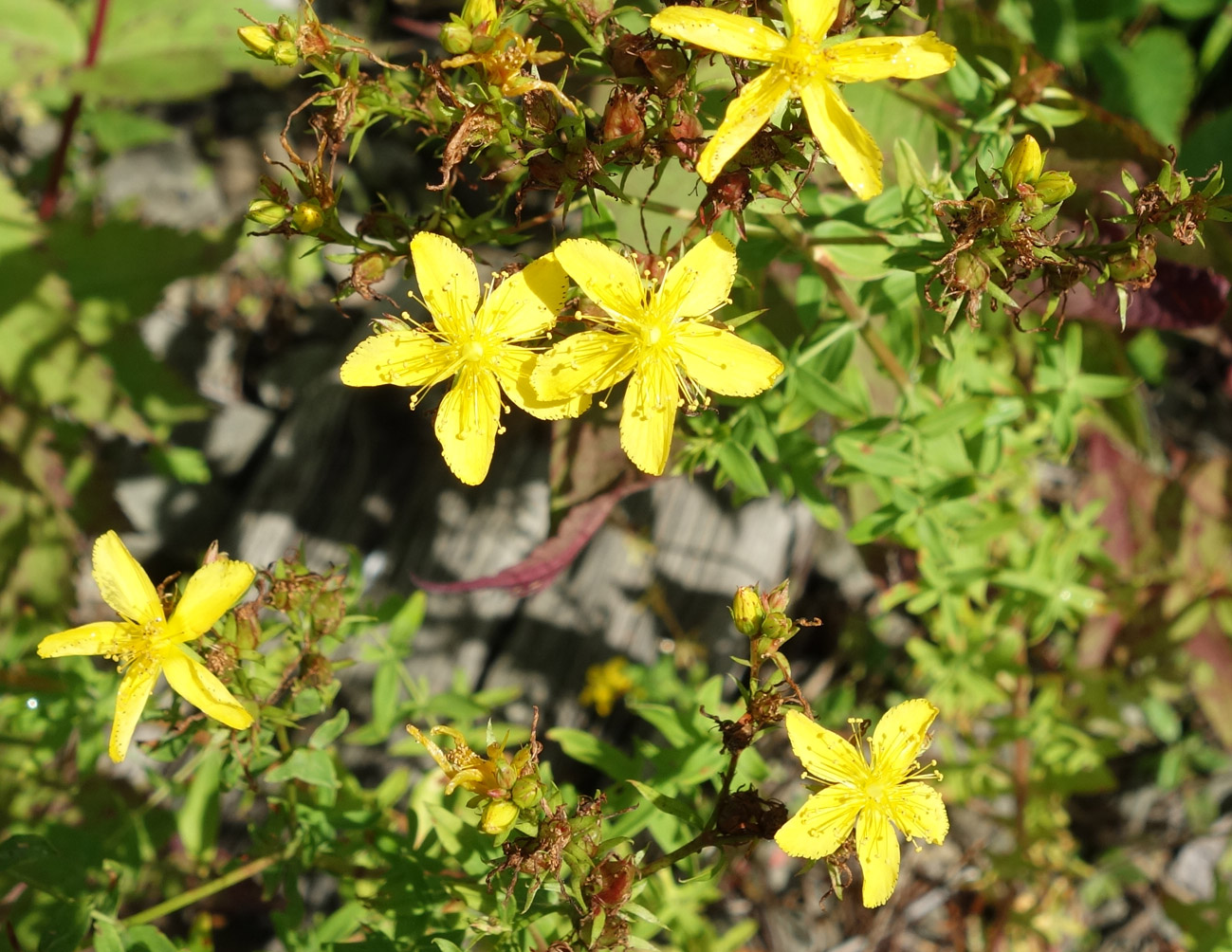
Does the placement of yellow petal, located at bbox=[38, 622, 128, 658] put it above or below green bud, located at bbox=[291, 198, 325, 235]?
below

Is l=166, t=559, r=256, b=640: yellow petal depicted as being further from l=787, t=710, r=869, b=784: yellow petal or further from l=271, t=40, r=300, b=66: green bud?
l=787, t=710, r=869, b=784: yellow petal

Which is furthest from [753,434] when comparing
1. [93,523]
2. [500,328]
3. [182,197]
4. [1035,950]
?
[182,197]

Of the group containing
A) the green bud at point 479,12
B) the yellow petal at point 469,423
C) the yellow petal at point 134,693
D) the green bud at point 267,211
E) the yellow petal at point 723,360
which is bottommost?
the yellow petal at point 134,693

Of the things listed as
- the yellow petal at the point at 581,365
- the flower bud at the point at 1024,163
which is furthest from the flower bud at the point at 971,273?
the yellow petal at the point at 581,365

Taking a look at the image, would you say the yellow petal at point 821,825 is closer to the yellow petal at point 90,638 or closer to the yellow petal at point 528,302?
the yellow petal at point 528,302

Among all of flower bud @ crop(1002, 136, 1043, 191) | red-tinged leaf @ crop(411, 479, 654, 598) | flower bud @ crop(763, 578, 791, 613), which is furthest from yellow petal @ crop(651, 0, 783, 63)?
red-tinged leaf @ crop(411, 479, 654, 598)

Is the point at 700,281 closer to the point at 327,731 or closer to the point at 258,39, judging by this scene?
the point at 258,39

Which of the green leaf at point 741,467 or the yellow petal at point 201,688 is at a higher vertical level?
the green leaf at point 741,467
